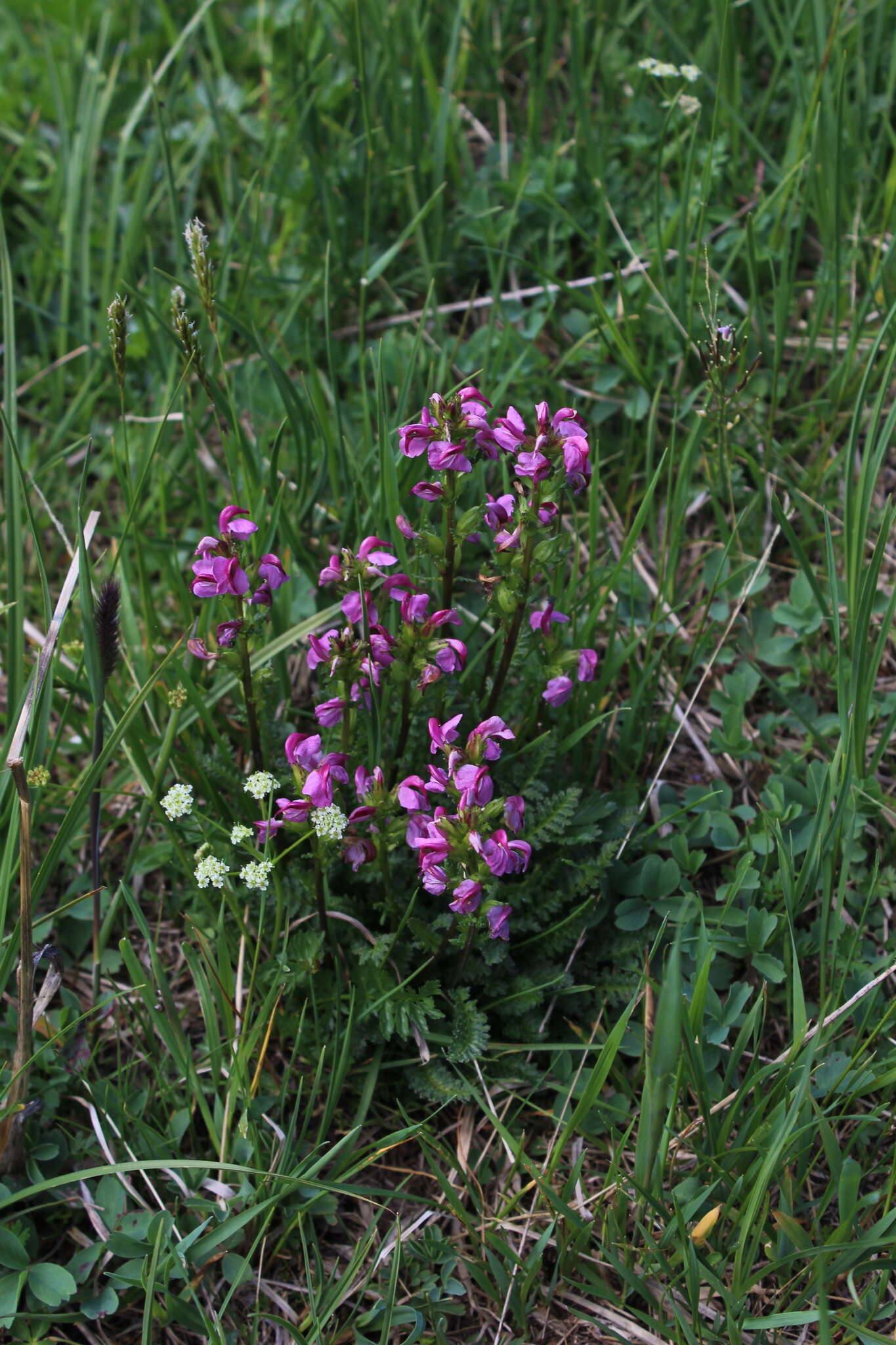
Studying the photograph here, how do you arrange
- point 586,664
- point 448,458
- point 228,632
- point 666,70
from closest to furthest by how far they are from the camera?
point 448,458 → point 228,632 → point 586,664 → point 666,70

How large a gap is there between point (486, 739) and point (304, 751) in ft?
1.24

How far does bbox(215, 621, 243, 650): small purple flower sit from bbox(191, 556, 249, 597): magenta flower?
0.06m

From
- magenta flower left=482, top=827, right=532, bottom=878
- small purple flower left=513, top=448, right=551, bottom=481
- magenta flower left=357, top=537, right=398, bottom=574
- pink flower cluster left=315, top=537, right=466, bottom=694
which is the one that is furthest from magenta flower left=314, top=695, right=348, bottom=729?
small purple flower left=513, top=448, right=551, bottom=481

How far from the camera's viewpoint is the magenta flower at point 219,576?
6.09 feet

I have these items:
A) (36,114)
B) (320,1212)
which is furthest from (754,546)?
(36,114)

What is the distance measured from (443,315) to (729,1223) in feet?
8.14

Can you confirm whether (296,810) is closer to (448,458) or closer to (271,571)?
(271,571)

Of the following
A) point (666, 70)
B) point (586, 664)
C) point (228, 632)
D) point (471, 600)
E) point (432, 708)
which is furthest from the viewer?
point (666, 70)

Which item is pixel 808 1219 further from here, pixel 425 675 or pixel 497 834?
pixel 425 675

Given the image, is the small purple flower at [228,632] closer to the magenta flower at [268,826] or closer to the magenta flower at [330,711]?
the magenta flower at [330,711]

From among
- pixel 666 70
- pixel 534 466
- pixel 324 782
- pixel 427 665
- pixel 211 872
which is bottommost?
pixel 211 872

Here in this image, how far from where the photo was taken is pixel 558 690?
2080 millimetres

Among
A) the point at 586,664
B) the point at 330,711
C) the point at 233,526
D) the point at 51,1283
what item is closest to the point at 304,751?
the point at 330,711

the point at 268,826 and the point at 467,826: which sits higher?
the point at 467,826
